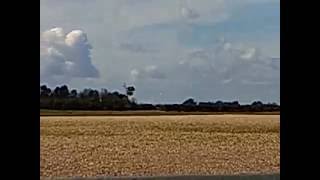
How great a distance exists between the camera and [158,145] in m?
12.0

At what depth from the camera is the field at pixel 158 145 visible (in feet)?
30.3

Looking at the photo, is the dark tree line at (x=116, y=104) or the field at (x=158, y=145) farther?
the dark tree line at (x=116, y=104)

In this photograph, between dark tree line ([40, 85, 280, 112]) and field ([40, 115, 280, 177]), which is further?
dark tree line ([40, 85, 280, 112])

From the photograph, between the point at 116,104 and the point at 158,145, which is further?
the point at 116,104

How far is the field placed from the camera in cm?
924
